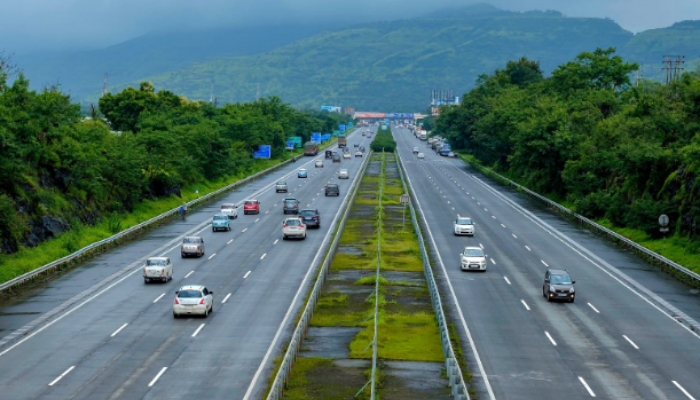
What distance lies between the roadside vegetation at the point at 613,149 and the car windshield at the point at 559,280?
1375cm

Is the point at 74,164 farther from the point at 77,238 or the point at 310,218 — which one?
the point at 310,218

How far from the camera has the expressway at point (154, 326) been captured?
95.7 ft

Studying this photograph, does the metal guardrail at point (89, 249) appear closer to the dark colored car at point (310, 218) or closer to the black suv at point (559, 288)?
the dark colored car at point (310, 218)

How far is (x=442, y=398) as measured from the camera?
90.5 feet

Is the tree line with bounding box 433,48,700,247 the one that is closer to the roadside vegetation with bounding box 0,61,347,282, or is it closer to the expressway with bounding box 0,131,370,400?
the expressway with bounding box 0,131,370,400

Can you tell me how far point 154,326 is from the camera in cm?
3816

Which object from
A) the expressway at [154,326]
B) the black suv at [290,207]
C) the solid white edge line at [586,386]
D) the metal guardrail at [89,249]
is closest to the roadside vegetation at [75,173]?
the metal guardrail at [89,249]

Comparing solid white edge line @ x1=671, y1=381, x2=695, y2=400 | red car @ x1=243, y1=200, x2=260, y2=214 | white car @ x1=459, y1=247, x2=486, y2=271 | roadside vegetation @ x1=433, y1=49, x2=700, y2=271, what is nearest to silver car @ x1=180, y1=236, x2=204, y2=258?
white car @ x1=459, y1=247, x2=486, y2=271

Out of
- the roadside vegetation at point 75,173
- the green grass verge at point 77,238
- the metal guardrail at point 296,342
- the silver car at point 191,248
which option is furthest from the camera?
the roadside vegetation at point 75,173

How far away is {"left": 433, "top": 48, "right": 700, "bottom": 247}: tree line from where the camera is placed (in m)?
69.2

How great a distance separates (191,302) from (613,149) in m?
60.2

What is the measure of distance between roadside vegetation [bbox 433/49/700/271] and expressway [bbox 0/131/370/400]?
26.7 meters

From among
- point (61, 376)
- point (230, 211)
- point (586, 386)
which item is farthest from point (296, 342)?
point (230, 211)

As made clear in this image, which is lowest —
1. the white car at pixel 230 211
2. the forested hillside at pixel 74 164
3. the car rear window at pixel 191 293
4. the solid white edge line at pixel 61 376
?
the white car at pixel 230 211
